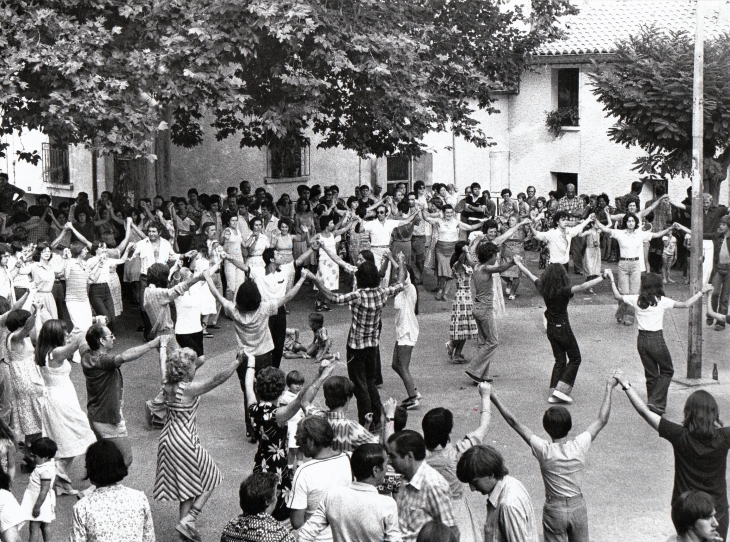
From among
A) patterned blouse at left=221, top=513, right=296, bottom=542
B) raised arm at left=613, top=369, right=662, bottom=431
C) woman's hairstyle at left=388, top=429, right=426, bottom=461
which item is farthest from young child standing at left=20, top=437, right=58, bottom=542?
raised arm at left=613, top=369, right=662, bottom=431

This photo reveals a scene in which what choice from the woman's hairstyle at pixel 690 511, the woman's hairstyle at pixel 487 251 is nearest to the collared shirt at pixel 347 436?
the woman's hairstyle at pixel 690 511

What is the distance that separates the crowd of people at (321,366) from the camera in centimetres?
604

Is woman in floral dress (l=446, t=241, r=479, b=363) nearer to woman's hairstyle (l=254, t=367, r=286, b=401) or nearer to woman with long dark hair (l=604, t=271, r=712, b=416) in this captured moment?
woman with long dark hair (l=604, t=271, r=712, b=416)

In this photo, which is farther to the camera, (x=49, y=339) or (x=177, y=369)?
(x=49, y=339)

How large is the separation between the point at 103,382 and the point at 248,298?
180 centimetres

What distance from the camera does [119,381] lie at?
8984mm

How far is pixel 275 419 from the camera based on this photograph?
771 centimetres

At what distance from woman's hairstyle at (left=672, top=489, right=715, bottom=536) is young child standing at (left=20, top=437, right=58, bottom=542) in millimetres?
4413

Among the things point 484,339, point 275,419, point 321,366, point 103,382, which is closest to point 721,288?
point 484,339

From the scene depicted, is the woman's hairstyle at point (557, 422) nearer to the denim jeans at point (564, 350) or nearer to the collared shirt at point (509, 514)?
the collared shirt at point (509, 514)

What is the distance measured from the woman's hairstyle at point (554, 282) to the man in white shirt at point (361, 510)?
239 inches

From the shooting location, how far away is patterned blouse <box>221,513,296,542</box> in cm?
575

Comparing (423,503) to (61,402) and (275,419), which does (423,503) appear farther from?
(61,402)

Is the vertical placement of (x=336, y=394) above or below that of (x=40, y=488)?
above
